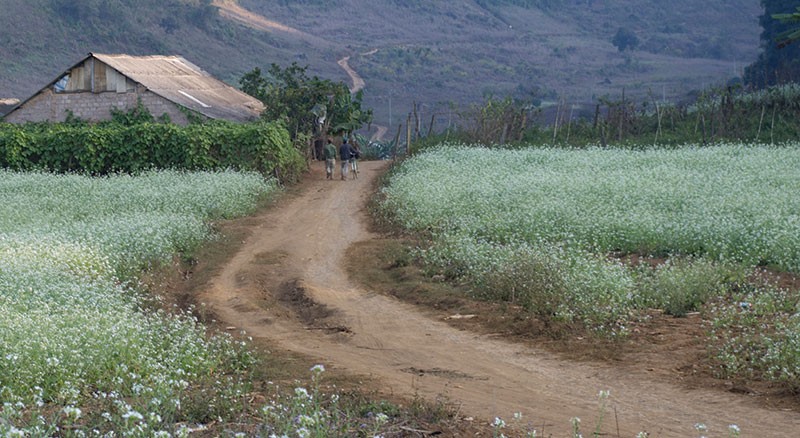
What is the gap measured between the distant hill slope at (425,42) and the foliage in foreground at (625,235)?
38.7m

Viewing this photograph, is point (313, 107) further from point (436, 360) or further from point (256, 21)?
point (256, 21)

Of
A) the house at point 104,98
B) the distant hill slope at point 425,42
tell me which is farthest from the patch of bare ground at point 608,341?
the distant hill slope at point 425,42

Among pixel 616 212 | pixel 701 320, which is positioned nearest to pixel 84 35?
pixel 616 212

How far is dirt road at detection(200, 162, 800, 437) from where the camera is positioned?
8008 millimetres

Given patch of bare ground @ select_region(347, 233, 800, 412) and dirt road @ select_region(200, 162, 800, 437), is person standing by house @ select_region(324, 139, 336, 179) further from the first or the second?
patch of bare ground @ select_region(347, 233, 800, 412)

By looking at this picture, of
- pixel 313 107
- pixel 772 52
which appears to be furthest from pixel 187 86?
pixel 772 52

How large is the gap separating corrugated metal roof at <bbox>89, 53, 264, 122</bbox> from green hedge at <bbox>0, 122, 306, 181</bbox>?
4.08 m

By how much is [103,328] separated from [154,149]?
Answer: 2052cm

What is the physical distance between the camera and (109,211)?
21.5 meters

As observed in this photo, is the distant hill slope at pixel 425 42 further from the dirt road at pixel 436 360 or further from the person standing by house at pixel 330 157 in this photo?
the dirt road at pixel 436 360

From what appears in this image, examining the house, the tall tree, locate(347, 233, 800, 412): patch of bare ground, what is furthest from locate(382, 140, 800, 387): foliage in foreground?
the tall tree

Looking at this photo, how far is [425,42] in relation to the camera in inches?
3519

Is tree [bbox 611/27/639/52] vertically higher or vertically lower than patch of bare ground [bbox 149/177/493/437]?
higher

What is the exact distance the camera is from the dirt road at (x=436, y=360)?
8008 millimetres
